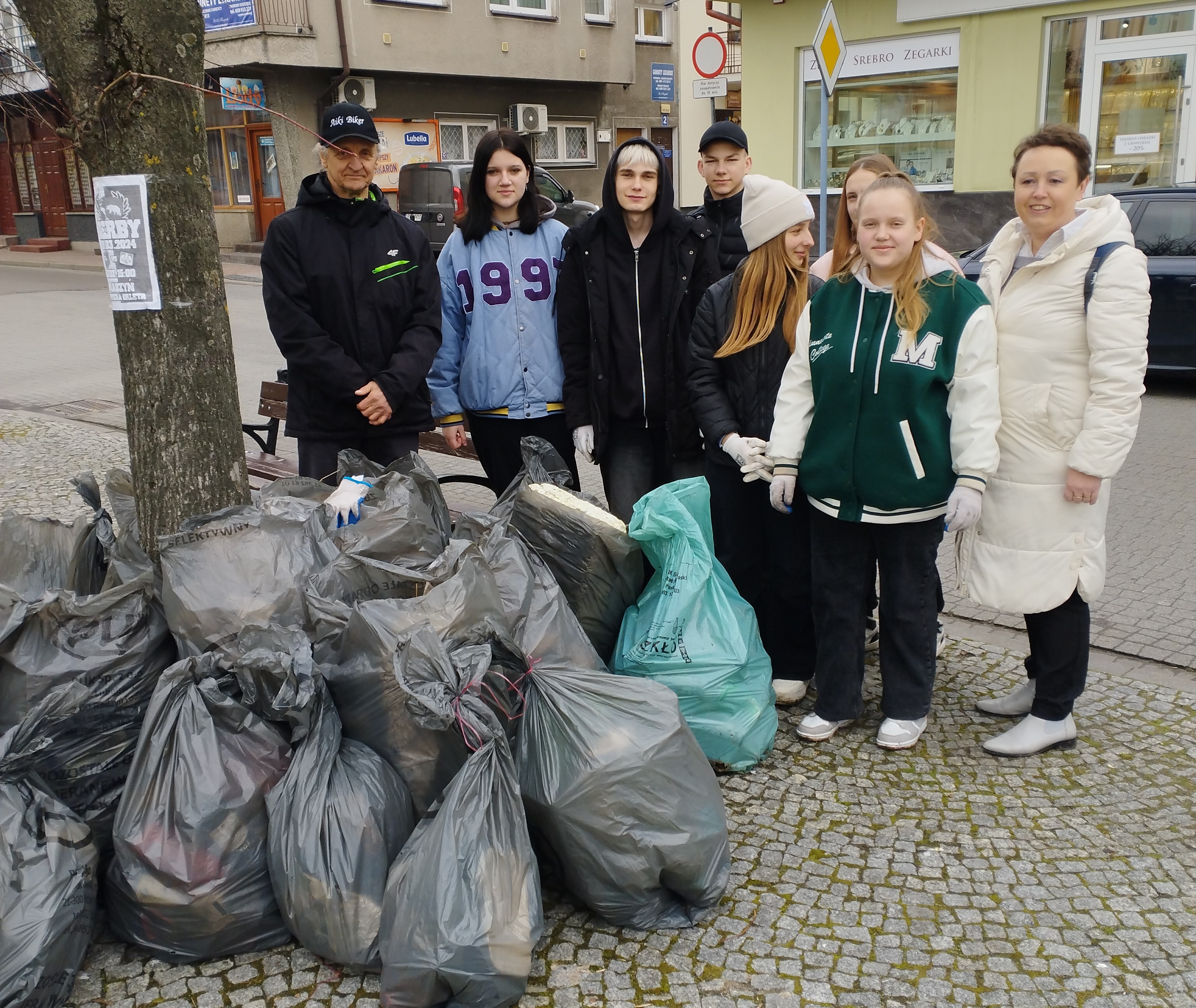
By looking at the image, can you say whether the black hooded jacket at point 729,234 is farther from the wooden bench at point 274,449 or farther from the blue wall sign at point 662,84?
the blue wall sign at point 662,84

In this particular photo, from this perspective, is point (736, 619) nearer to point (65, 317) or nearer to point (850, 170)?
point (850, 170)

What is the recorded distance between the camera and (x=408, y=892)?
2.24m

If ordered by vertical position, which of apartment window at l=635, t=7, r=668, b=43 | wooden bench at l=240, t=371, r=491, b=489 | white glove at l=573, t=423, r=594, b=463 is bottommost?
wooden bench at l=240, t=371, r=491, b=489

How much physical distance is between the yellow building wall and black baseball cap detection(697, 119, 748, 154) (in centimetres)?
1007

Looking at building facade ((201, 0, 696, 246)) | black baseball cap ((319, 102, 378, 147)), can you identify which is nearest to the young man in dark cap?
black baseball cap ((319, 102, 378, 147))

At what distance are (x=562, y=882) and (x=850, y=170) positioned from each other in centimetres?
256

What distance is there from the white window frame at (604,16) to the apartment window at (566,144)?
7.50 feet

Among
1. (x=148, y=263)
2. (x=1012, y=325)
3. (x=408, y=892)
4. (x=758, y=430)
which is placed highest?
(x=148, y=263)

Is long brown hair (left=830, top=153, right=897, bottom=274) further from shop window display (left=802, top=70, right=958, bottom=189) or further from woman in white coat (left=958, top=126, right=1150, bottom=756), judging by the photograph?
shop window display (left=802, top=70, right=958, bottom=189)

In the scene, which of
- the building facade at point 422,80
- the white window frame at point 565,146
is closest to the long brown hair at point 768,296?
the building facade at point 422,80

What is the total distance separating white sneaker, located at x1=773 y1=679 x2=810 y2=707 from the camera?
11.9 ft

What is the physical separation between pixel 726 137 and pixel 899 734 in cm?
218

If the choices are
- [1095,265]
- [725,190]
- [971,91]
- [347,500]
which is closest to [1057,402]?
[1095,265]

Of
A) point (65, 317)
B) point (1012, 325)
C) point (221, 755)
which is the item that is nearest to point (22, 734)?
point (221, 755)
